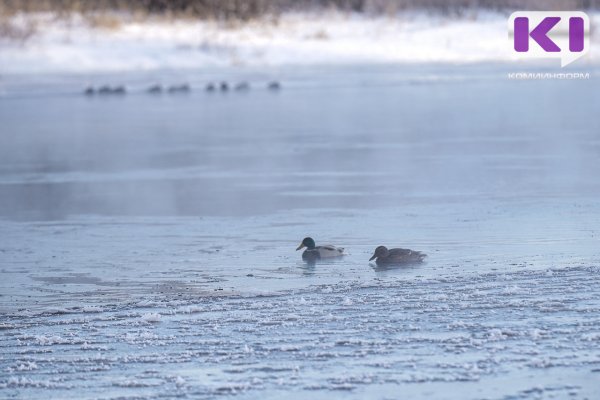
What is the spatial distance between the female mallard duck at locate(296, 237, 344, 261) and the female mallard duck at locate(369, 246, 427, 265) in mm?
267

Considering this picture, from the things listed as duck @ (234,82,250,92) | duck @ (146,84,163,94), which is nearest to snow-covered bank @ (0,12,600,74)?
duck @ (146,84,163,94)

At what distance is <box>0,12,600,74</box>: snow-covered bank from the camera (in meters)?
20.6

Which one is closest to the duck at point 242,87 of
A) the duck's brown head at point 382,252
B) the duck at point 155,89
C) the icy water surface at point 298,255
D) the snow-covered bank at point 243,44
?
the duck at point 155,89

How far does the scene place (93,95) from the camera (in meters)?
17.8

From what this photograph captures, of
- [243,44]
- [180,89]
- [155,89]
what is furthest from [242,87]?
[243,44]

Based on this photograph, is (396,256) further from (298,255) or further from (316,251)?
(298,255)

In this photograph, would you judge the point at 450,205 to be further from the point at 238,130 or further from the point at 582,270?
the point at 238,130

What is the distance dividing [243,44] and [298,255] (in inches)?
605

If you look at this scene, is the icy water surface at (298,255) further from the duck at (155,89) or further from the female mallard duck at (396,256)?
the duck at (155,89)

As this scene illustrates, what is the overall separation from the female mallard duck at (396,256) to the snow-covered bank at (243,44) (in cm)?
1329

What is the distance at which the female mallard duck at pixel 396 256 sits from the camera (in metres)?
7.03

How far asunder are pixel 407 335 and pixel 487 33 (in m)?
18.9

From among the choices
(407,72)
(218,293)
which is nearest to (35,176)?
(218,293)

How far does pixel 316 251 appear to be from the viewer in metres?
7.24
